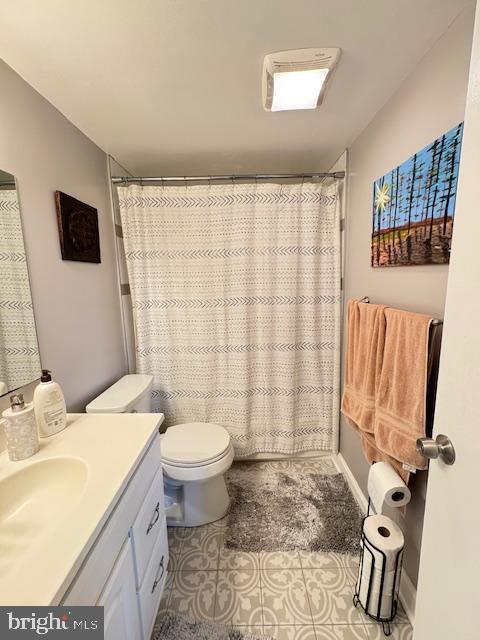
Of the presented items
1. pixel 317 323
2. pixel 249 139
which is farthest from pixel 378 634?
pixel 249 139

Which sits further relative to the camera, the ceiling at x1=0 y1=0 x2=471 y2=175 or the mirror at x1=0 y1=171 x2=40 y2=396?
the mirror at x1=0 y1=171 x2=40 y2=396

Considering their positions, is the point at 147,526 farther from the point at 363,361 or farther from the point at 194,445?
the point at 363,361

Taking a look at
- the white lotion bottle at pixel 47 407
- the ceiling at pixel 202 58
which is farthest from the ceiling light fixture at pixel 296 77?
the white lotion bottle at pixel 47 407

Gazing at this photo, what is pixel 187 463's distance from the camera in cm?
143

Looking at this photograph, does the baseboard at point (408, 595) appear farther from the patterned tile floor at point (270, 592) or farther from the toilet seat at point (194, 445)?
the toilet seat at point (194, 445)

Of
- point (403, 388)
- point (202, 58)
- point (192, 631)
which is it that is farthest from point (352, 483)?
point (202, 58)

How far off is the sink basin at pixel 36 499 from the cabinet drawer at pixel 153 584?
40 cm

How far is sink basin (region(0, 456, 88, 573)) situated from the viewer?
0.74 metres

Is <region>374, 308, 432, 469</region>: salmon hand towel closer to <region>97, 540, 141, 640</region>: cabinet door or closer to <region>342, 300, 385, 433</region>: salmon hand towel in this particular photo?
<region>342, 300, 385, 433</region>: salmon hand towel

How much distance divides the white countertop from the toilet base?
68 cm

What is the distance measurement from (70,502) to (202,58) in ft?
5.15

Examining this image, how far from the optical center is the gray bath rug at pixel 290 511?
1436 millimetres

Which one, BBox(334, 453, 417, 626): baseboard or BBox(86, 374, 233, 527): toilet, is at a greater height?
BBox(86, 374, 233, 527): toilet

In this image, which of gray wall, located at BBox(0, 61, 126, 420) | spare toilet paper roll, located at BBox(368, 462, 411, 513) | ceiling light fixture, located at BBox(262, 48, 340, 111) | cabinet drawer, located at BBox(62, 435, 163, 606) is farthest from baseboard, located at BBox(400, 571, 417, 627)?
ceiling light fixture, located at BBox(262, 48, 340, 111)
